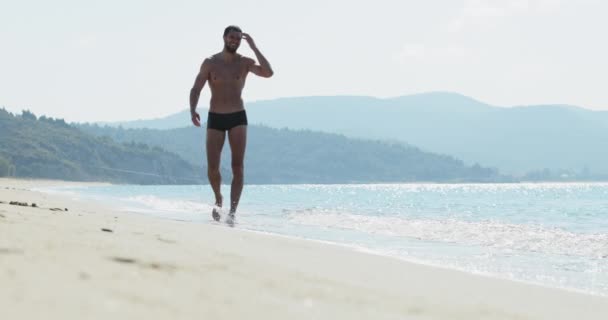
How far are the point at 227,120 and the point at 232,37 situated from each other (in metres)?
0.94

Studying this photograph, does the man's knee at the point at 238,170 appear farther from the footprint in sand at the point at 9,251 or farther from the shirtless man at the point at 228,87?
the footprint in sand at the point at 9,251

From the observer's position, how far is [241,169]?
8.63 meters

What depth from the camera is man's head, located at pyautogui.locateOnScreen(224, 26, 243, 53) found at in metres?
8.23

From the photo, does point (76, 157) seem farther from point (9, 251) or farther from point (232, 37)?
point (9, 251)

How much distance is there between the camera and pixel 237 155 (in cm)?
861

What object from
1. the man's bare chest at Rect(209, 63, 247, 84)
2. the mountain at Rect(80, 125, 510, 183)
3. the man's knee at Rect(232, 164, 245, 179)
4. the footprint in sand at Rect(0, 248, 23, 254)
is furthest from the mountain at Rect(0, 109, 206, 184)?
the footprint in sand at Rect(0, 248, 23, 254)

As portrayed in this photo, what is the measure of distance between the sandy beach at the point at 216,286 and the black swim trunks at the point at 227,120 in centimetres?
451

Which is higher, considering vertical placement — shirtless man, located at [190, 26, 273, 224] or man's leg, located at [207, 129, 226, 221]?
shirtless man, located at [190, 26, 273, 224]

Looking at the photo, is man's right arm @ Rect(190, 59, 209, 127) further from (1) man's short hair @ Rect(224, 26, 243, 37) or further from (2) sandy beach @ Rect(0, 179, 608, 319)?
(2) sandy beach @ Rect(0, 179, 608, 319)

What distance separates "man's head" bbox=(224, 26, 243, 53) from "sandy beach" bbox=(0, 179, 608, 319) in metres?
4.58

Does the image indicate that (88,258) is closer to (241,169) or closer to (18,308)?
(18,308)

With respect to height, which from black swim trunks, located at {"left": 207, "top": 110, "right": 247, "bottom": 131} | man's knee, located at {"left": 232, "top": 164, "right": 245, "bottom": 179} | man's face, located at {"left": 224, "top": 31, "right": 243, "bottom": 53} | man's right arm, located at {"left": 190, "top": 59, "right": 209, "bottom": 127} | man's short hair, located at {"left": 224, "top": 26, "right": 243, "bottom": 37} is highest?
man's short hair, located at {"left": 224, "top": 26, "right": 243, "bottom": 37}

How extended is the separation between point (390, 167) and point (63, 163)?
312ft

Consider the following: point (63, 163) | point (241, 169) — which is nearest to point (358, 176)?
point (63, 163)
